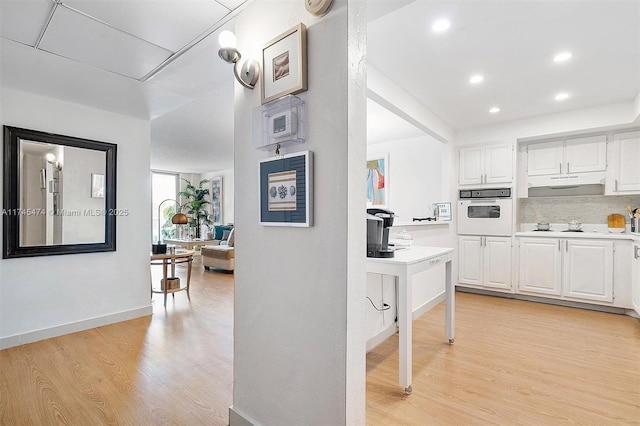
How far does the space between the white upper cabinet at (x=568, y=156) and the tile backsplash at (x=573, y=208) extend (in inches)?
17.9

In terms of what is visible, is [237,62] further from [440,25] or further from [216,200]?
[216,200]

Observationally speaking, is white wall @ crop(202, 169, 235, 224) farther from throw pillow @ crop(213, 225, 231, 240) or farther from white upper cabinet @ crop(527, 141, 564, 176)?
white upper cabinet @ crop(527, 141, 564, 176)

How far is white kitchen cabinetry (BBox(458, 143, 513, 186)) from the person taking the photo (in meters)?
4.43

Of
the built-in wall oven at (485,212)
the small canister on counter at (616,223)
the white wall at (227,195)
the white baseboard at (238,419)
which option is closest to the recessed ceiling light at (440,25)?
the white baseboard at (238,419)

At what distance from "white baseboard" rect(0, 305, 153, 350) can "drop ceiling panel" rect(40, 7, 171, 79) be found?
249cm

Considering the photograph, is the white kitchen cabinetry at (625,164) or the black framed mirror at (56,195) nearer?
the black framed mirror at (56,195)

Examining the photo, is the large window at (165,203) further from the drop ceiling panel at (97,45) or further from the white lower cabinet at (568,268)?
the white lower cabinet at (568,268)

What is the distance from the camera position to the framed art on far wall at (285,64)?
4.49ft

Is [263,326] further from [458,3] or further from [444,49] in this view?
[444,49]

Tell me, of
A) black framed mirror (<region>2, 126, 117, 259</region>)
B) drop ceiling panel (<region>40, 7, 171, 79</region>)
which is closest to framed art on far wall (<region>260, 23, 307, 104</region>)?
drop ceiling panel (<region>40, 7, 171, 79</region>)

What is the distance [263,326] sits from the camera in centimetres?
157

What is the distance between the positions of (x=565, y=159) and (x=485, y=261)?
5.77ft

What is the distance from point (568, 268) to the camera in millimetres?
3961

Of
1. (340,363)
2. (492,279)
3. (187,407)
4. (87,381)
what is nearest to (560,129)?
(492,279)
